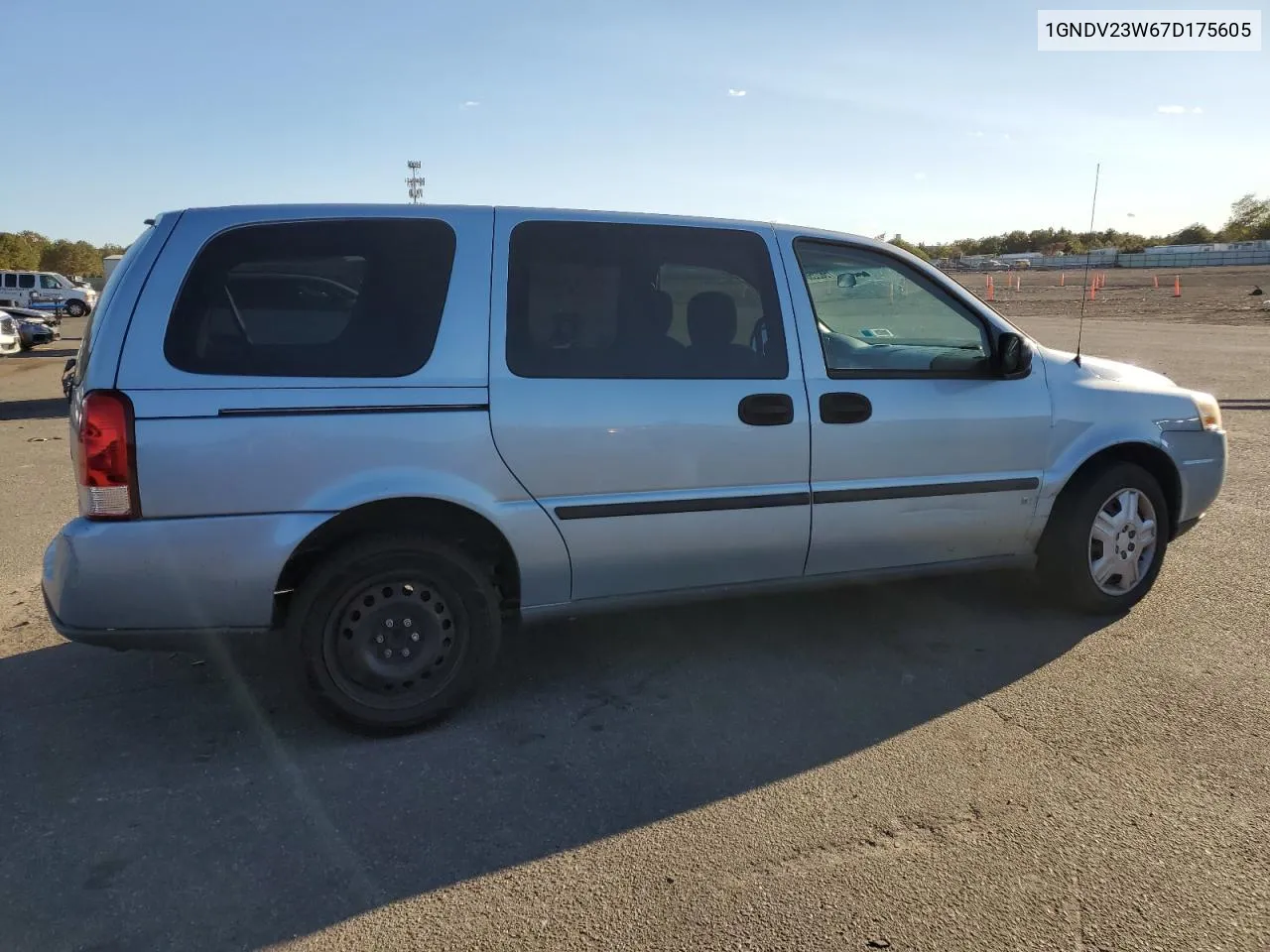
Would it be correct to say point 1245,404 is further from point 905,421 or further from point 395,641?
point 395,641

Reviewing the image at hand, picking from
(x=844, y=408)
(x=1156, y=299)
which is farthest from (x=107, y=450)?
(x=1156, y=299)

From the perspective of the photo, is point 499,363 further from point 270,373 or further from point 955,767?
point 955,767

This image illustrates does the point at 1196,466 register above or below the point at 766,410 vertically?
below

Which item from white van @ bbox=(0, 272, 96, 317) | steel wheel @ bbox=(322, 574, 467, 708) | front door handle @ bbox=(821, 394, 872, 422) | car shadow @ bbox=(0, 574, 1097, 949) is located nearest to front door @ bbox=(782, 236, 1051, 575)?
front door handle @ bbox=(821, 394, 872, 422)

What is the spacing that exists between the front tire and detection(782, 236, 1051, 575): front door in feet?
0.66

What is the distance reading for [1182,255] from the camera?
69.8 metres

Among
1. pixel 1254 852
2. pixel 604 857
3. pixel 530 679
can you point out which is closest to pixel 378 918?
pixel 604 857

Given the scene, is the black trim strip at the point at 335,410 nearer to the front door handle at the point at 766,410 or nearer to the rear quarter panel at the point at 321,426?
the rear quarter panel at the point at 321,426

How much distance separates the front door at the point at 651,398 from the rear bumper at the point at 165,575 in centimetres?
92

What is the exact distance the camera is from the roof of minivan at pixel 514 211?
11.1 feet

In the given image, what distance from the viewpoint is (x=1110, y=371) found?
4562mm

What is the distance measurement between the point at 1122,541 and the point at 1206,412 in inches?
35.2

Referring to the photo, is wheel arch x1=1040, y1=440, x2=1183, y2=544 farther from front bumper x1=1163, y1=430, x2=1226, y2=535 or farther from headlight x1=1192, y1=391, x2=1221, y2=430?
headlight x1=1192, y1=391, x2=1221, y2=430

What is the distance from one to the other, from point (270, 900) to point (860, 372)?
2870 mm
